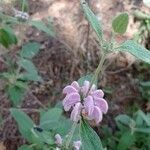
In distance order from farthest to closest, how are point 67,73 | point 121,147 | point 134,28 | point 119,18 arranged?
point 134,28
point 67,73
point 121,147
point 119,18

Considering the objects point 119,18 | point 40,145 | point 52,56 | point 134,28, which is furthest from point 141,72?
point 119,18

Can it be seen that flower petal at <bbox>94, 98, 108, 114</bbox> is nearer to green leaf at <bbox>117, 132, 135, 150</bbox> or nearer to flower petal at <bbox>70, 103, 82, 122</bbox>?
flower petal at <bbox>70, 103, 82, 122</bbox>

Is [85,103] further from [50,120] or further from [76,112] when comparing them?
[50,120]

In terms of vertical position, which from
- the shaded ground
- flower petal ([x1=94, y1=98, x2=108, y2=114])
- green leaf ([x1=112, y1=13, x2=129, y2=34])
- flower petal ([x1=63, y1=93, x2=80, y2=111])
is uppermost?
green leaf ([x1=112, y1=13, x2=129, y2=34])

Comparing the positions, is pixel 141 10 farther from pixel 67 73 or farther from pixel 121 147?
pixel 121 147

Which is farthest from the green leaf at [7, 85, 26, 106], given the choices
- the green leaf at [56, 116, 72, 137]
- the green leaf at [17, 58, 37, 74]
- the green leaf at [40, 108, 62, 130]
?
the green leaf at [56, 116, 72, 137]

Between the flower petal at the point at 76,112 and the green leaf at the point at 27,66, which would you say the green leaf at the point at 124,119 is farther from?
the flower petal at the point at 76,112

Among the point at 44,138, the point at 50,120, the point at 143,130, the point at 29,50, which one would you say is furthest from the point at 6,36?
the point at 143,130
